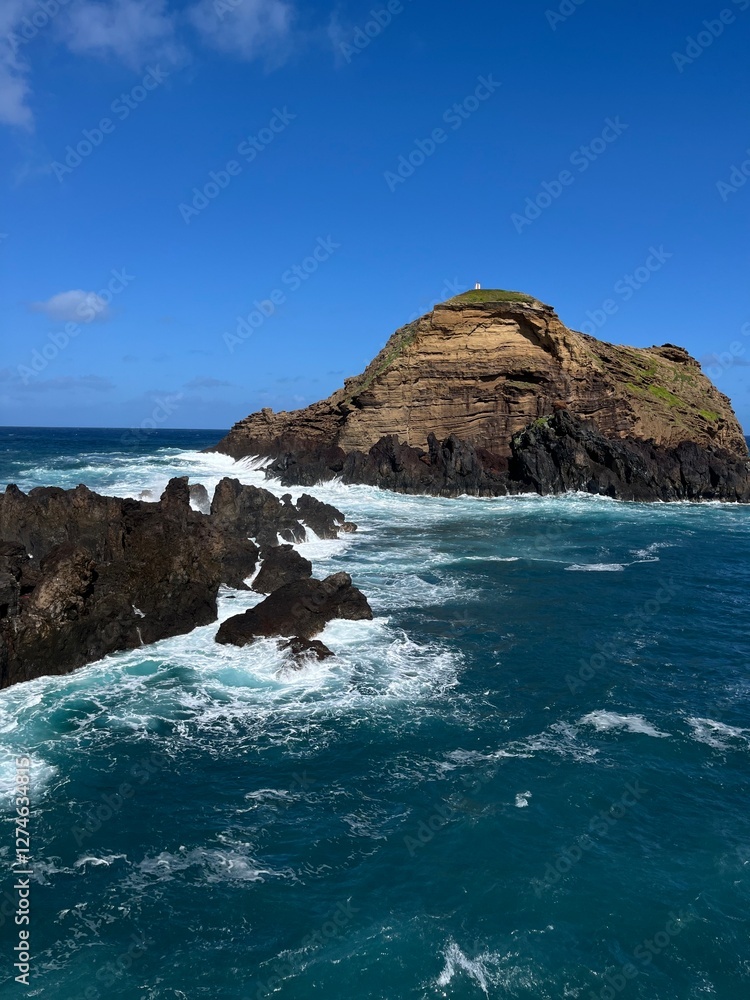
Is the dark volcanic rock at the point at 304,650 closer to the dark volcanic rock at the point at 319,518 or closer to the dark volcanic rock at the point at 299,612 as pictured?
the dark volcanic rock at the point at 299,612

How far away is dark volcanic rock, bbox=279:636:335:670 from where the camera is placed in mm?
19561

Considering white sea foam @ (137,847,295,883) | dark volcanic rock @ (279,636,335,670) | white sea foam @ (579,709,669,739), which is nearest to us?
white sea foam @ (137,847,295,883)

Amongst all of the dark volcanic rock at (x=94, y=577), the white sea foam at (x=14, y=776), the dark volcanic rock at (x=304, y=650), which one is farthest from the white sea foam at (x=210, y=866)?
the dark volcanic rock at (x=94, y=577)

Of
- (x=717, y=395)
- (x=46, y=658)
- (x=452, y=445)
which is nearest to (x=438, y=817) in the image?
(x=46, y=658)

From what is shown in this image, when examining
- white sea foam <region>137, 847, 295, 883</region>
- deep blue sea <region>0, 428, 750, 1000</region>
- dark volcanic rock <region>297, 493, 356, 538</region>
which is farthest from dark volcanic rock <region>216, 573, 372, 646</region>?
dark volcanic rock <region>297, 493, 356, 538</region>

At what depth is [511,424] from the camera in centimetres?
6481

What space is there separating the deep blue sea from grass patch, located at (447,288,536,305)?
48.6 m

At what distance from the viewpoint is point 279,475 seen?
63.6 meters

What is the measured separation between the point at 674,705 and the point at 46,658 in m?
16.4

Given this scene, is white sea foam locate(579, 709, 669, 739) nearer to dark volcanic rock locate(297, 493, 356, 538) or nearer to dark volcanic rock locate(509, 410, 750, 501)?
dark volcanic rock locate(297, 493, 356, 538)

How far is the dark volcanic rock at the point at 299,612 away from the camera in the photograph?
21.4 m

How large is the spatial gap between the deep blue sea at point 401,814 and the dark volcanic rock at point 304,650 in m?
0.49

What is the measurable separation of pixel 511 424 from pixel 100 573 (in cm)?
4878

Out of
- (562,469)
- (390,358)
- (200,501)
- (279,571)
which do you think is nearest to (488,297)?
(390,358)
